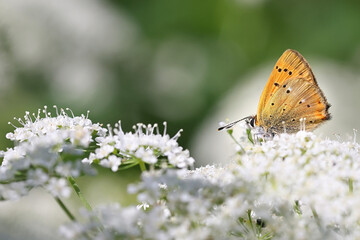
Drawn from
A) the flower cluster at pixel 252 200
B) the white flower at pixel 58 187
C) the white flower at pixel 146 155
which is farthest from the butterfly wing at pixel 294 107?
the white flower at pixel 58 187

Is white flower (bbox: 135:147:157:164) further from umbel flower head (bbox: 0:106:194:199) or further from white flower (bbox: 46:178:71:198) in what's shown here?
white flower (bbox: 46:178:71:198)

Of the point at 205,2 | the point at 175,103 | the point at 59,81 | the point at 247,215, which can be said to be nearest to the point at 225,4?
the point at 205,2

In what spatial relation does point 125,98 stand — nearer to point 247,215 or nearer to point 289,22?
point 289,22

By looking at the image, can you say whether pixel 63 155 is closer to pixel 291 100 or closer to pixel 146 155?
pixel 146 155

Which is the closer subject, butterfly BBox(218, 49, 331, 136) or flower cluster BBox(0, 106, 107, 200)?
flower cluster BBox(0, 106, 107, 200)

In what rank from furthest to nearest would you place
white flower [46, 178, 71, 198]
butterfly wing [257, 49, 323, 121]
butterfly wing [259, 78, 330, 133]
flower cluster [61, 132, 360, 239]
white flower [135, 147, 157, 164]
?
butterfly wing [259, 78, 330, 133] < butterfly wing [257, 49, 323, 121] < white flower [135, 147, 157, 164] < white flower [46, 178, 71, 198] < flower cluster [61, 132, 360, 239]

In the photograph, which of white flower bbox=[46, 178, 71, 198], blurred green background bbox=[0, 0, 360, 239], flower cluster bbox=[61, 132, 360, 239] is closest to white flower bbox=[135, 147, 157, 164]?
flower cluster bbox=[61, 132, 360, 239]
